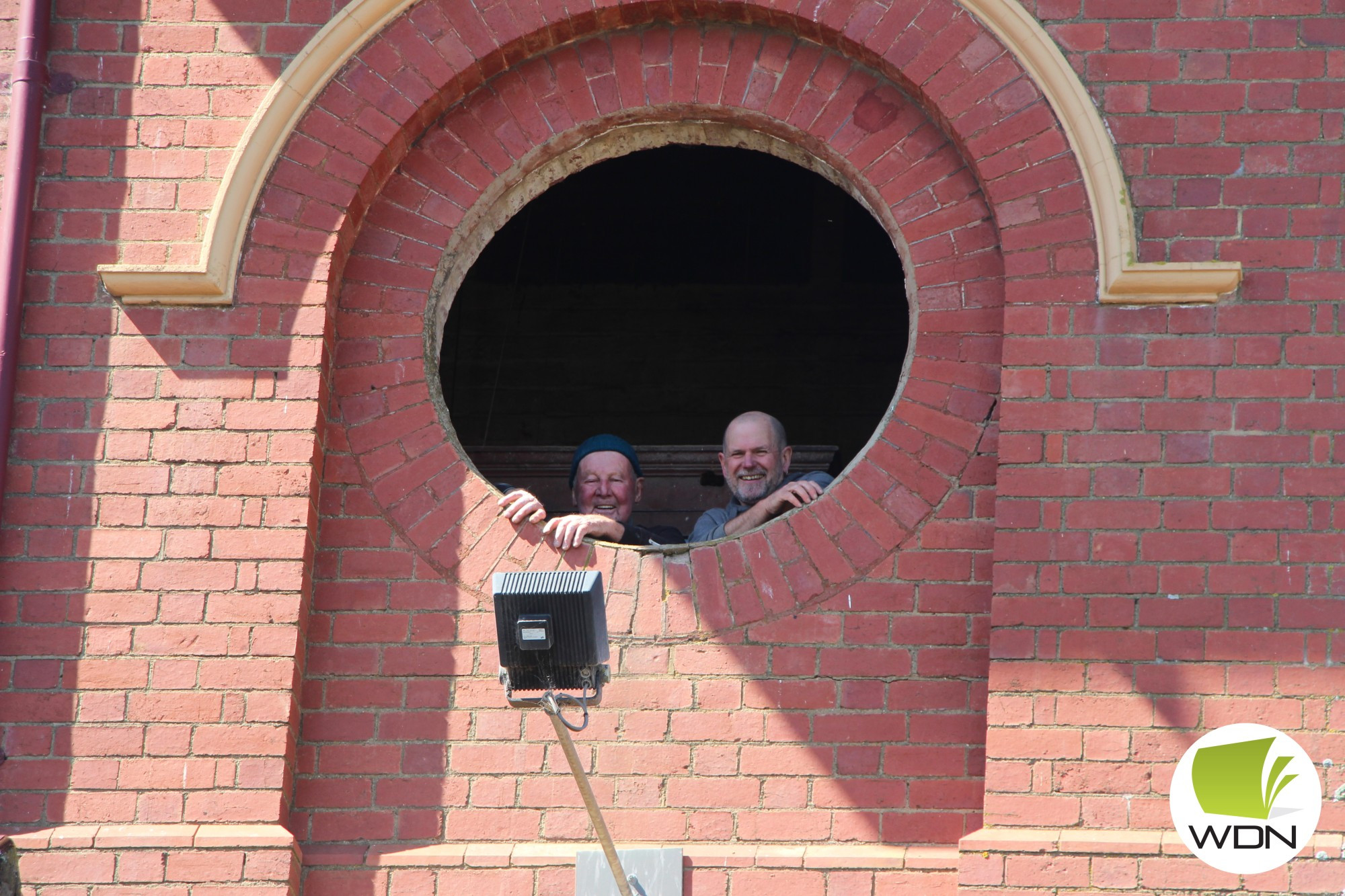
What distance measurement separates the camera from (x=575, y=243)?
9.27 metres

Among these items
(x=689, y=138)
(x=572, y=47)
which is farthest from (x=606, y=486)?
(x=572, y=47)

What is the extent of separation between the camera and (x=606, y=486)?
617cm

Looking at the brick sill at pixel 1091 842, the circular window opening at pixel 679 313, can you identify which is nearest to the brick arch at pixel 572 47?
the brick sill at pixel 1091 842

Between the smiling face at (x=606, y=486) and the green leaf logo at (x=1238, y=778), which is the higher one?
the smiling face at (x=606, y=486)

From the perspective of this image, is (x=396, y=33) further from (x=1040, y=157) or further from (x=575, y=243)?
(x=575, y=243)

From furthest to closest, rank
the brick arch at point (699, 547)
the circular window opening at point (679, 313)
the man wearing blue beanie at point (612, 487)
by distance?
the circular window opening at point (679, 313)
the man wearing blue beanie at point (612, 487)
the brick arch at point (699, 547)

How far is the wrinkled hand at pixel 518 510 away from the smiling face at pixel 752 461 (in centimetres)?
113

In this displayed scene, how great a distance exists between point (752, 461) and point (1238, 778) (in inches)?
83.2

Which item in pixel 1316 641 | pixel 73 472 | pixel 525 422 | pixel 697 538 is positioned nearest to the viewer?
pixel 1316 641

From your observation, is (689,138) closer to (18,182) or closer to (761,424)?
(761,424)

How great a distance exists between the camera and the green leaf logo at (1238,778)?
458cm

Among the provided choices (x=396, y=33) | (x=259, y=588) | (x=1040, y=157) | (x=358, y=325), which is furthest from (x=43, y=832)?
(x=1040, y=157)

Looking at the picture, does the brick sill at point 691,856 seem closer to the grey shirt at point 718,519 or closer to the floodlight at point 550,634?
the floodlight at point 550,634

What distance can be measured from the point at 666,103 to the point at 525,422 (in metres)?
3.77
